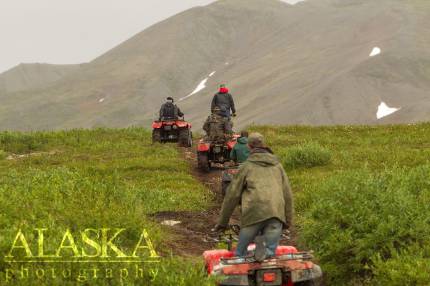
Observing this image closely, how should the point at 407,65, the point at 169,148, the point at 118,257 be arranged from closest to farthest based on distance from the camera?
1. the point at 118,257
2. the point at 169,148
3. the point at 407,65

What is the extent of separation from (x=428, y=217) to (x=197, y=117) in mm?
168055

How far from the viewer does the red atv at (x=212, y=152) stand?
71.8ft

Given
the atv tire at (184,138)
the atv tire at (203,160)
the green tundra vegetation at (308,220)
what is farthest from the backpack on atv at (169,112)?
the green tundra vegetation at (308,220)

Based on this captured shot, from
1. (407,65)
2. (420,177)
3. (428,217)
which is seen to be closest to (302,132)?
(420,177)

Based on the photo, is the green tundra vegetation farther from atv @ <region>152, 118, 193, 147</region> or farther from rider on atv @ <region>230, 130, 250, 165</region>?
atv @ <region>152, 118, 193, 147</region>

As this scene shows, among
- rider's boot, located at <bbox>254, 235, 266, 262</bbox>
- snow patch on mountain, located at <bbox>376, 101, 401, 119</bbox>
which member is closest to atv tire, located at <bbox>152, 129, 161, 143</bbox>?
rider's boot, located at <bbox>254, 235, 266, 262</bbox>

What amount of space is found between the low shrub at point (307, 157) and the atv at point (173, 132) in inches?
330

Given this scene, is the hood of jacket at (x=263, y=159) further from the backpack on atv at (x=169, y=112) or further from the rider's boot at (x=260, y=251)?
the backpack on atv at (x=169, y=112)

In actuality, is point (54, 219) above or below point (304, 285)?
above

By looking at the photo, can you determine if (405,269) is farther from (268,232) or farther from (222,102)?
(222,102)

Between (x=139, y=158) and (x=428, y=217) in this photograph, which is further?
(x=139, y=158)

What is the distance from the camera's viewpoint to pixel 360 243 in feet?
31.4

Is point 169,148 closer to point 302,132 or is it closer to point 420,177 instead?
point 302,132

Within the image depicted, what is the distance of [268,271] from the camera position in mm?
8031
